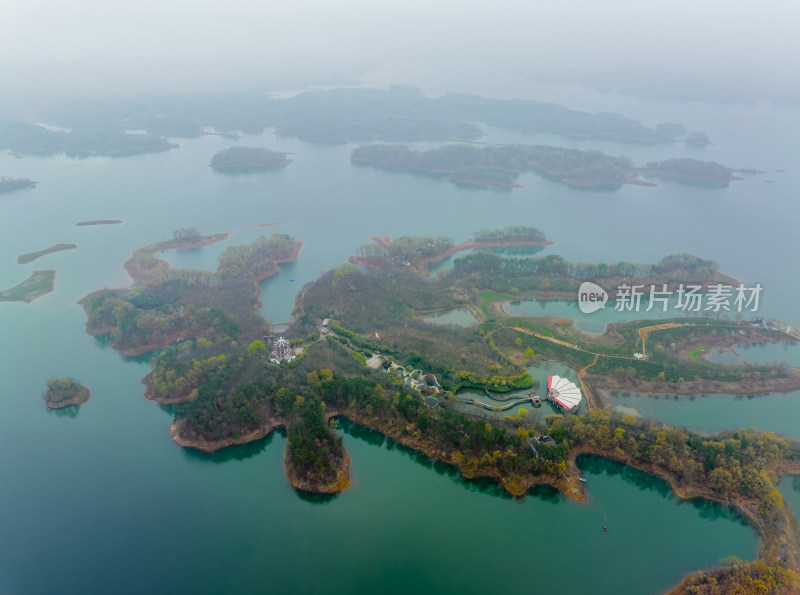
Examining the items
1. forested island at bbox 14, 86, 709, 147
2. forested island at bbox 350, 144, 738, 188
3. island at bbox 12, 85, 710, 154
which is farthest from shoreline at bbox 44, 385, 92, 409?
forested island at bbox 14, 86, 709, 147

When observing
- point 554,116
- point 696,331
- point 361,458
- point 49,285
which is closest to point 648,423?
point 696,331

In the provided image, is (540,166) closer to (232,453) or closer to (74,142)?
(232,453)

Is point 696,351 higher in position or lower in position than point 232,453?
higher

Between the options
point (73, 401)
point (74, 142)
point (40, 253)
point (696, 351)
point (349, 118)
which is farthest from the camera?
point (349, 118)

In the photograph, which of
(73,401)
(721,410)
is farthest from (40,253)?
(721,410)

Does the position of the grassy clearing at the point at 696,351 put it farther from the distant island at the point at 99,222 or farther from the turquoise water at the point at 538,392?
the distant island at the point at 99,222

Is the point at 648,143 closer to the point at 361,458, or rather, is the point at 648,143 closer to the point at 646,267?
the point at 646,267
